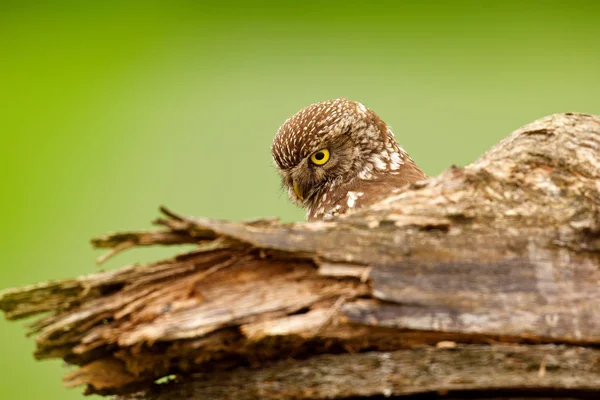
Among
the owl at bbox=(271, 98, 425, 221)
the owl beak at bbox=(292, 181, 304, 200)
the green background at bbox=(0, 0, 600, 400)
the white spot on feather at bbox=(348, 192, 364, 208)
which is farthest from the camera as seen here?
the green background at bbox=(0, 0, 600, 400)

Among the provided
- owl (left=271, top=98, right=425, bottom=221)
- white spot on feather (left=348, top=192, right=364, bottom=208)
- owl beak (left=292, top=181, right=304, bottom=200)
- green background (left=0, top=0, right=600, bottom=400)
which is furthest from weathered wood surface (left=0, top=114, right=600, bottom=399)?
green background (left=0, top=0, right=600, bottom=400)

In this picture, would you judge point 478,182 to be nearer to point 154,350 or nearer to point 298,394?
point 298,394

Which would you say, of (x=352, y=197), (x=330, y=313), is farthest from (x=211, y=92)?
(x=330, y=313)

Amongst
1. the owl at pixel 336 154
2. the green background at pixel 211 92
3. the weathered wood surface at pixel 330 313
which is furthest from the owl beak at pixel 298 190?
the green background at pixel 211 92

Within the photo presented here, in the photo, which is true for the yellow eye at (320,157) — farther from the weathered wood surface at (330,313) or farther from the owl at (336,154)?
the weathered wood surface at (330,313)

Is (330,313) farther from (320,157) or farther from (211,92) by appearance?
(211,92)

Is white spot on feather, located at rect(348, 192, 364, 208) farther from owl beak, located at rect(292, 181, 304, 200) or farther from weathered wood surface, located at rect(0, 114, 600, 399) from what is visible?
weathered wood surface, located at rect(0, 114, 600, 399)
